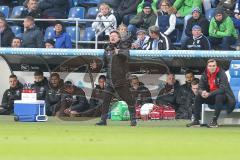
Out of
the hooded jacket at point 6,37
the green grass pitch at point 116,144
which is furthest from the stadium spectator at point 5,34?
the green grass pitch at point 116,144

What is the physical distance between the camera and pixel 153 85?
20.1 metres

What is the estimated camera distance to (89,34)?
20.7 meters

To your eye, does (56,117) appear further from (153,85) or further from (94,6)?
(94,6)

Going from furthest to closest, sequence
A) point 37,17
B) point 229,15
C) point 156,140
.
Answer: point 37,17 < point 229,15 < point 156,140

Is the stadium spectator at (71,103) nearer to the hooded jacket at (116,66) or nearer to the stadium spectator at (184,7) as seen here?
the stadium spectator at (184,7)

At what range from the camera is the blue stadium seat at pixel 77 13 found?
2172 centimetres

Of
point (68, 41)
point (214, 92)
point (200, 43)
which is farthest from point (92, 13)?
point (214, 92)

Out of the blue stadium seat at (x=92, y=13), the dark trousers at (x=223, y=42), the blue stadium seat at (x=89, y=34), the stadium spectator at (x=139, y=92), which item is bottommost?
the stadium spectator at (x=139, y=92)

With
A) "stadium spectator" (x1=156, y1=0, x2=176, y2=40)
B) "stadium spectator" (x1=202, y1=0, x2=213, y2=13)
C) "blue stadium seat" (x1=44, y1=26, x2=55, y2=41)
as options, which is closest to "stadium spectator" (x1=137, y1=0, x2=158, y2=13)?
"stadium spectator" (x1=156, y1=0, x2=176, y2=40)

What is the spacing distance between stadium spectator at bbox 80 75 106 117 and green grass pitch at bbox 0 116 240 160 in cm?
466

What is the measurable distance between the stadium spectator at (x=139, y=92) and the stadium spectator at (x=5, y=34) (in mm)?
3647

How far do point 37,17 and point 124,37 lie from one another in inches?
142

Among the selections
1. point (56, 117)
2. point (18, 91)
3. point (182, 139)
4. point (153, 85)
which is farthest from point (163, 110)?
point (182, 139)

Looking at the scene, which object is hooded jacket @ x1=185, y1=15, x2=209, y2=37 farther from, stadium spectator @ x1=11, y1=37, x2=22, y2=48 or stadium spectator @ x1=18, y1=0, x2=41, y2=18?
stadium spectator @ x1=18, y1=0, x2=41, y2=18
